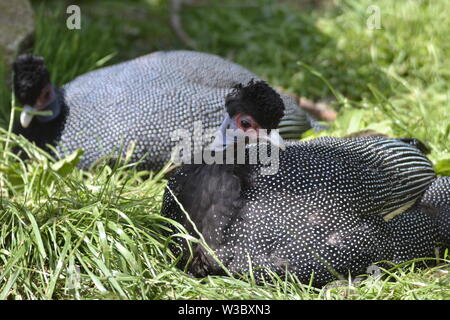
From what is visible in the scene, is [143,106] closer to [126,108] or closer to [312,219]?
[126,108]

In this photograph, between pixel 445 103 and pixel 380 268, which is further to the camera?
pixel 445 103

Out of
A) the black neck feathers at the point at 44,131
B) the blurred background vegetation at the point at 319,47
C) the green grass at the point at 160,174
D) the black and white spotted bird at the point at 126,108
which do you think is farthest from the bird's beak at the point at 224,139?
the black neck feathers at the point at 44,131

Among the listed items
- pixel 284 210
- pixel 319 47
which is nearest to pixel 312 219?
pixel 284 210

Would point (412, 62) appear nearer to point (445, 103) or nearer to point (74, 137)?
point (445, 103)

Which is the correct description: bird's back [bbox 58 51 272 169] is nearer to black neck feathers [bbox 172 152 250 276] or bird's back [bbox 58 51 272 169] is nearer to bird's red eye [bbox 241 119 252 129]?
black neck feathers [bbox 172 152 250 276]

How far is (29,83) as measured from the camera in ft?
14.5

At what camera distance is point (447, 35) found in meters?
5.78

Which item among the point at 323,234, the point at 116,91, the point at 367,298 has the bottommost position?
the point at 367,298

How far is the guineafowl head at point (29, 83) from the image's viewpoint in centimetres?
443

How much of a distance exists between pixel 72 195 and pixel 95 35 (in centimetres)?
292

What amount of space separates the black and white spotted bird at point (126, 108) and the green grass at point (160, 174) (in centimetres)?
19

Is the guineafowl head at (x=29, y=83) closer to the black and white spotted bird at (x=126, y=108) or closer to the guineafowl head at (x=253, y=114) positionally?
the black and white spotted bird at (x=126, y=108)
